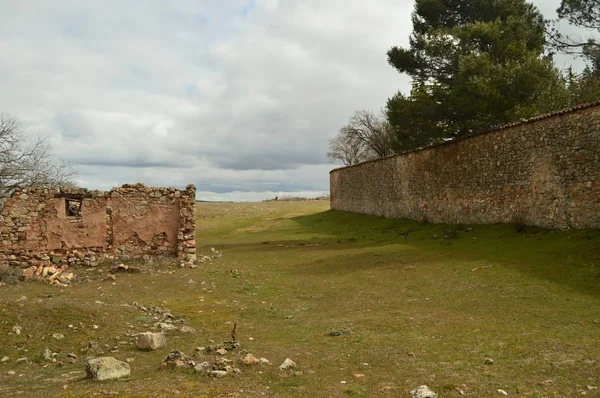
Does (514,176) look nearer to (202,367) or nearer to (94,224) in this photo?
(202,367)

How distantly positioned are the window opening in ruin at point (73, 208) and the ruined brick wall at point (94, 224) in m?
0.03

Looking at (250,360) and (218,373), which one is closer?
(218,373)

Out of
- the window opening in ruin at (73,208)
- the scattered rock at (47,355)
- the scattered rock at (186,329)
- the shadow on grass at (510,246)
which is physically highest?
the window opening in ruin at (73,208)

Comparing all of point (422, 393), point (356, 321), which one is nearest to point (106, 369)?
point (422, 393)

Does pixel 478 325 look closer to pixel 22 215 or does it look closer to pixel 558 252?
pixel 558 252

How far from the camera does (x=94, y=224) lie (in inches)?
583

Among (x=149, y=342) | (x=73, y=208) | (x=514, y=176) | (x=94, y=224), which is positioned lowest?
(x=149, y=342)

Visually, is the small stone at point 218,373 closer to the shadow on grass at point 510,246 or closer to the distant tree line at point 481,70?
the shadow on grass at point 510,246

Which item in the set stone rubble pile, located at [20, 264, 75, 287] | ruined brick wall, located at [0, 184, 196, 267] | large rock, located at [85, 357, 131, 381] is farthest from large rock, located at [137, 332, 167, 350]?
ruined brick wall, located at [0, 184, 196, 267]

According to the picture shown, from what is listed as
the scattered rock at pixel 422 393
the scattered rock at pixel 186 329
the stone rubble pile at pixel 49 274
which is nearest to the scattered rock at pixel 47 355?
the scattered rock at pixel 186 329

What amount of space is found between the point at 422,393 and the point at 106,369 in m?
3.49

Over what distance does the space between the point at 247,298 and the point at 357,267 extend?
4.41 m

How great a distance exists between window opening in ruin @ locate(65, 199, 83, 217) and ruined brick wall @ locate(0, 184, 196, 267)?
3cm

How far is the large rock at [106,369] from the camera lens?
5.07m
